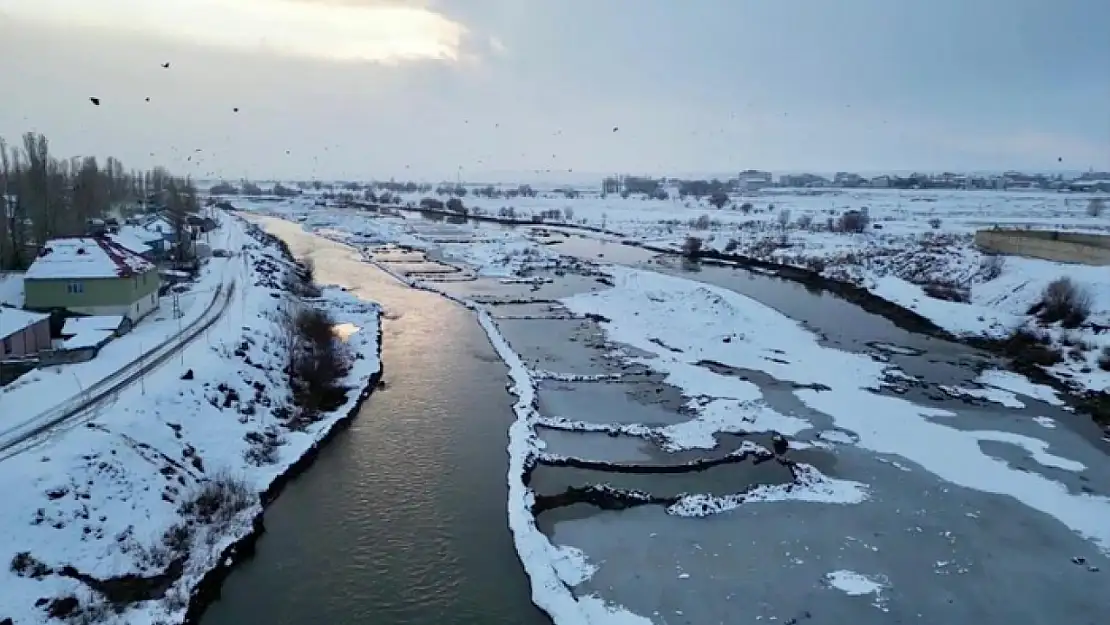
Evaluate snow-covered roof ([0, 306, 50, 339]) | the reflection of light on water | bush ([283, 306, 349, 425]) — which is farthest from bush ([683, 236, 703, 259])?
snow-covered roof ([0, 306, 50, 339])

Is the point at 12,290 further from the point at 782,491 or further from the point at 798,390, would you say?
the point at 798,390

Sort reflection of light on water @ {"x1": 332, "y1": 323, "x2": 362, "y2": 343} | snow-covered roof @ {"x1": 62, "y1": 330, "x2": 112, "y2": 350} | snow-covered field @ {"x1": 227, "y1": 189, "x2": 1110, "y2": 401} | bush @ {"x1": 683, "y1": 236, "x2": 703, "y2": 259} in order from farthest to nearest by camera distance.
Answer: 1. bush @ {"x1": 683, "y1": 236, "x2": 703, "y2": 259}
2. snow-covered field @ {"x1": 227, "y1": 189, "x2": 1110, "y2": 401}
3. reflection of light on water @ {"x1": 332, "y1": 323, "x2": 362, "y2": 343}
4. snow-covered roof @ {"x1": 62, "y1": 330, "x2": 112, "y2": 350}

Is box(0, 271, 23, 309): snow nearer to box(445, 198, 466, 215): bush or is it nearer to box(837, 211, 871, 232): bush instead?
box(837, 211, 871, 232): bush

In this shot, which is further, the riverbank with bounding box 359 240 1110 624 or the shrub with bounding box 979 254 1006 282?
the shrub with bounding box 979 254 1006 282

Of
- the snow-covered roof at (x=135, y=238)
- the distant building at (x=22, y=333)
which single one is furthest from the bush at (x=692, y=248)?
the distant building at (x=22, y=333)

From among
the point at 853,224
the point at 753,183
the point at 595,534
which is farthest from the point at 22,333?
the point at 753,183

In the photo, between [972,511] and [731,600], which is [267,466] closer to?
[731,600]
